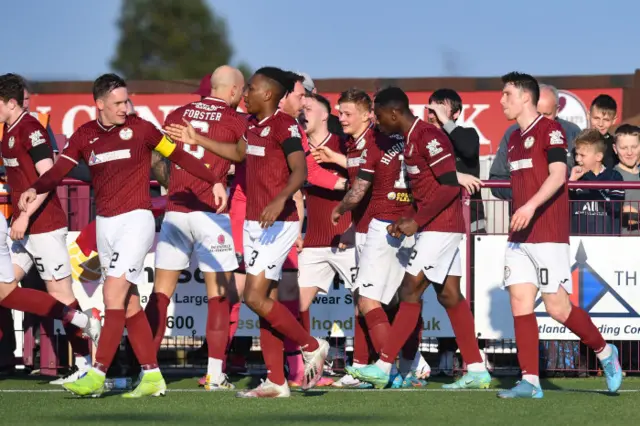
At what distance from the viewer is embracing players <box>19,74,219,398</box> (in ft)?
28.8

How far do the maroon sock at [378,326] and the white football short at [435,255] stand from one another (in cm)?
61

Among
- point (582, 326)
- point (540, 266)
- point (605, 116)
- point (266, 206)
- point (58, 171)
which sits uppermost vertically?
point (605, 116)

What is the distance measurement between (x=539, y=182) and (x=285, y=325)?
7.07 feet

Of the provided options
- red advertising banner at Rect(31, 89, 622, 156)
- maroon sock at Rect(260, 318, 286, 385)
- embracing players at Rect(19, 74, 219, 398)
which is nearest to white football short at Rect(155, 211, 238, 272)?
embracing players at Rect(19, 74, 219, 398)

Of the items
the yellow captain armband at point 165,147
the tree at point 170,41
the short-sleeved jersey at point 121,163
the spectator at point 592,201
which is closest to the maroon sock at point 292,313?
the short-sleeved jersey at point 121,163

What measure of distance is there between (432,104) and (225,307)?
8.22 ft

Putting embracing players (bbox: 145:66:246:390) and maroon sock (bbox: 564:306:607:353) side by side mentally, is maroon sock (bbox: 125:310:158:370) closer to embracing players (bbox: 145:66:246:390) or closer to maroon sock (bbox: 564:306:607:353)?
embracing players (bbox: 145:66:246:390)

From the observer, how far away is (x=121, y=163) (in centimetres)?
888

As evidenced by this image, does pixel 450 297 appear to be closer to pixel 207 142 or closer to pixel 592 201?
pixel 592 201

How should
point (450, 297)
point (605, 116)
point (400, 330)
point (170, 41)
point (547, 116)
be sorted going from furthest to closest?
point (170, 41) → point (605, 116) → point (547, 116) → point (450, 297) → point (400, 330)

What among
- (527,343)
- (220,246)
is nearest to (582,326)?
(527,343)

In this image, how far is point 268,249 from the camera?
870cm

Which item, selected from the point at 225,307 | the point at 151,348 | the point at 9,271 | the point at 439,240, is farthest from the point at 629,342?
the point at 9,271

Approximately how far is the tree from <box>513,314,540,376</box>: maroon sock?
243 ft
